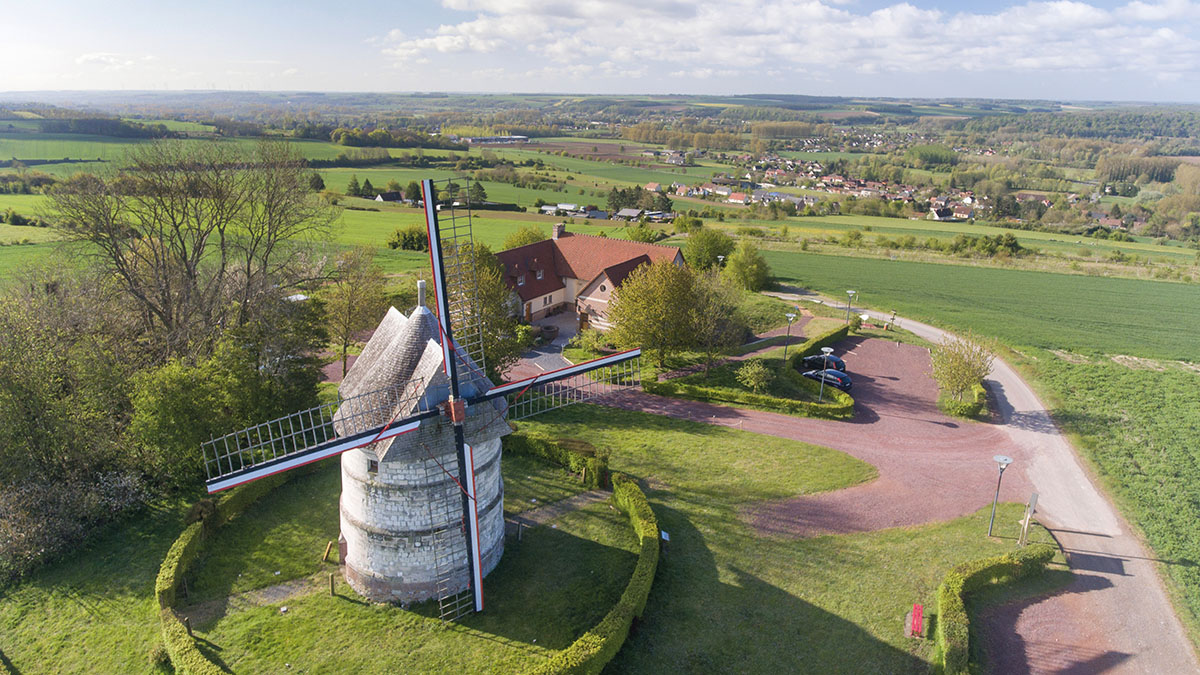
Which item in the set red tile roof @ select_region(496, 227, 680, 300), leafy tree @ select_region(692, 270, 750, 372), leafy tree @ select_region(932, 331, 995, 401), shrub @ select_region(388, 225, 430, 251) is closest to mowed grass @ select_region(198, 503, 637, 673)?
leafy tree @ select_region(692, 270, 750, 372)

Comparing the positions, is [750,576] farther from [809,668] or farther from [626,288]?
[626,288]

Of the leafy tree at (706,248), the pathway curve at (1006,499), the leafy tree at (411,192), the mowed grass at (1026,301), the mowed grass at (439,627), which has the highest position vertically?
the leafy tree at (411,192)

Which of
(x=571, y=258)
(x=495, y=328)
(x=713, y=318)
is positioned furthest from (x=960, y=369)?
(x=571, y=258)

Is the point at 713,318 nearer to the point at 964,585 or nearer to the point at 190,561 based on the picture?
the point at 964,585

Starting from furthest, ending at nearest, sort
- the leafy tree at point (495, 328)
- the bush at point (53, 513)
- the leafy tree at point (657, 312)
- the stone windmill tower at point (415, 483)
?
the leafy tree at point (657, 312) → the leafy tree at point (495, 328) → the bush at point (53, 513) → the stone windmill tower at point (415, 483)

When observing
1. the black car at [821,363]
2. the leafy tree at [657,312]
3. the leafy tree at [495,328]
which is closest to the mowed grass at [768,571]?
the leafy tree at [495,328]

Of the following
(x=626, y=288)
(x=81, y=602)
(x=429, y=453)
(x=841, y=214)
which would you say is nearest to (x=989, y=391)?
(x=626, y=288)

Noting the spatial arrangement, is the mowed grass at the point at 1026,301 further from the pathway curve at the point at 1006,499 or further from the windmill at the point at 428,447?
the windmill at the point at 428,447
